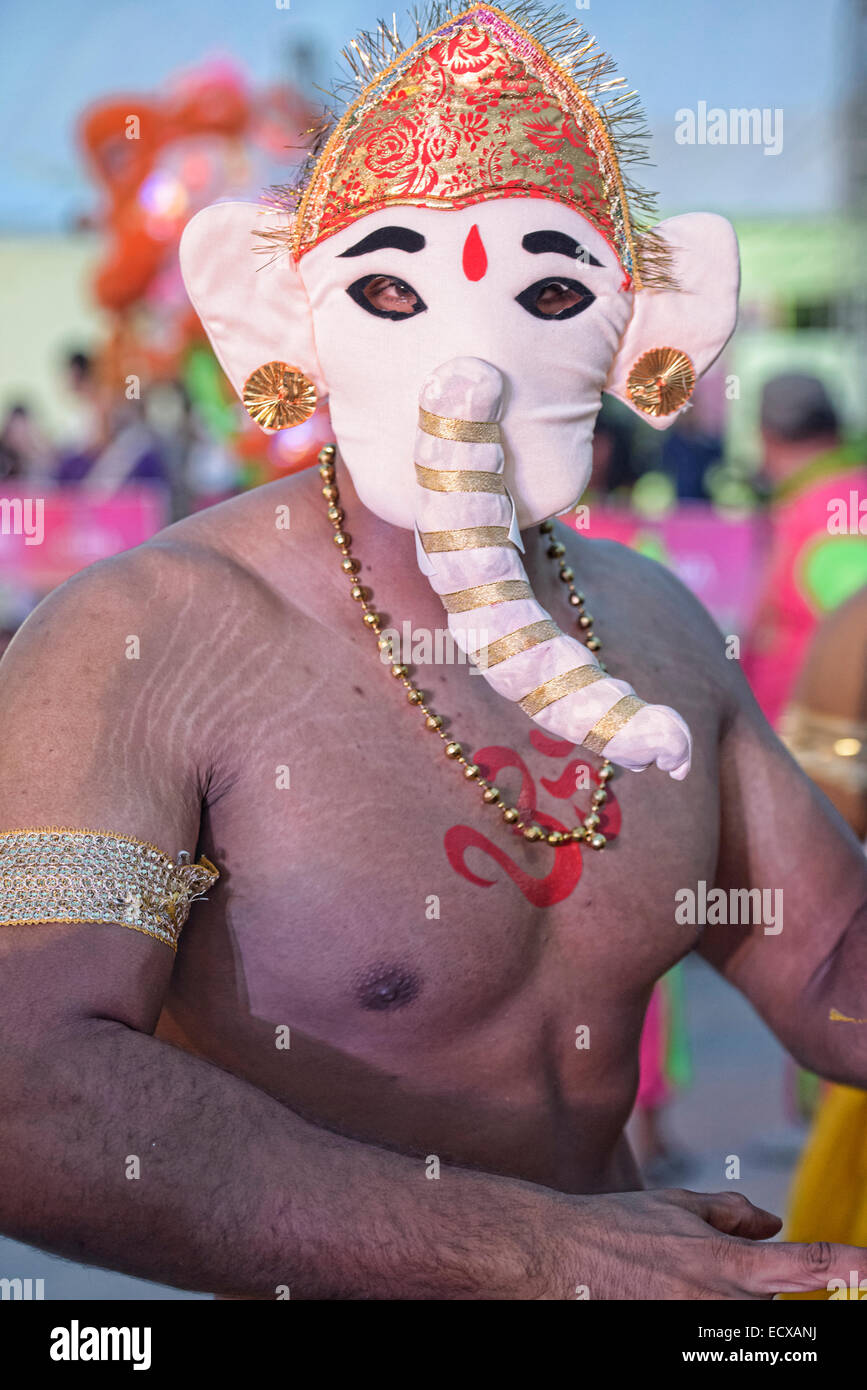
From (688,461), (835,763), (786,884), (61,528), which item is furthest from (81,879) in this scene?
(688,461)

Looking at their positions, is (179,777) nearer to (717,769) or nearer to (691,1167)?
(717,769)

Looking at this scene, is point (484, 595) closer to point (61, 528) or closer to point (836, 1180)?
point (836, 1180)

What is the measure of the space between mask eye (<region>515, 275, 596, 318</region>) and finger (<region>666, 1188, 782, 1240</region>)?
0.90 meters

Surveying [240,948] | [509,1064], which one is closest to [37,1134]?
[240,948]

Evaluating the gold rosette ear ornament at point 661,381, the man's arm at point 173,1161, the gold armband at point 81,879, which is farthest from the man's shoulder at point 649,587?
the gold armband at point 81,879

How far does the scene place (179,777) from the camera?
1438 millimetres

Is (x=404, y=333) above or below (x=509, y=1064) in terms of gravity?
above

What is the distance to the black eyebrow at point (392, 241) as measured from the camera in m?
1.54

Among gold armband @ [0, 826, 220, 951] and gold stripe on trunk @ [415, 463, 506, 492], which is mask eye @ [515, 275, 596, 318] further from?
gold armband @ [0, 826, 220, 951]

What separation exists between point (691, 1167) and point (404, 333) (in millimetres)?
3229

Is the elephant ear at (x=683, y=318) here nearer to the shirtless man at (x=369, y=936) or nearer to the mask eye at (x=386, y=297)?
the shirtless man at (x=369, y=936)

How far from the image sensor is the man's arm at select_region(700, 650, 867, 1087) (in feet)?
6.24

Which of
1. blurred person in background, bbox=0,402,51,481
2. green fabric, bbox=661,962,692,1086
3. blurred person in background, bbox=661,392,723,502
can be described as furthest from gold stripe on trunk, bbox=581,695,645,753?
blurred person in background, bbox=661,392,723,502
